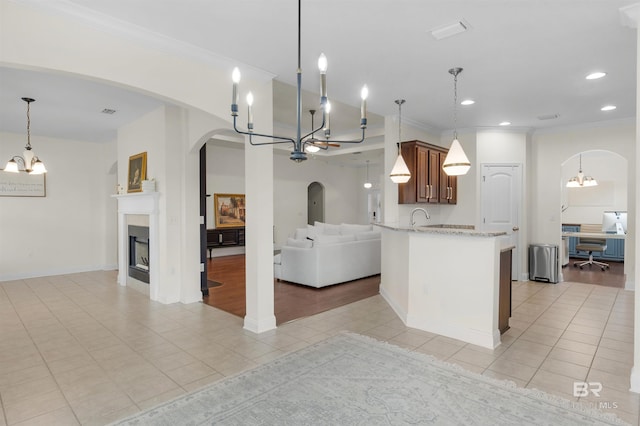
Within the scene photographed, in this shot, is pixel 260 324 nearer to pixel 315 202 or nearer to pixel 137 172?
pixel 137 172

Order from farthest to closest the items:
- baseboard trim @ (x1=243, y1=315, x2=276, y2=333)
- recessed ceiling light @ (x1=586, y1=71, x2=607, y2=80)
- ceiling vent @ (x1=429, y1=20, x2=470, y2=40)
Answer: recessed ceiling light @ (x1=586, y1=71, x2=607, y2=80) < baseboard trim @ (x1=243, y1=315, x2=276, y2=333) < ceiling vent @ (x1=429, y1=20, x2=470, y2=40)

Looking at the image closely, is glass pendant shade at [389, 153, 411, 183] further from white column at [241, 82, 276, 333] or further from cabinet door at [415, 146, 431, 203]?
white column at [241, 82, 276, 333]

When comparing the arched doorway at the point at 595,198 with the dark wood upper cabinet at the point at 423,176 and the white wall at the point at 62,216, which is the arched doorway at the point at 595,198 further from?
the white wall at the point at 62,216

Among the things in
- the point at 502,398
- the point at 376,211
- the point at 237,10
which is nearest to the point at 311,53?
the point at 237,10

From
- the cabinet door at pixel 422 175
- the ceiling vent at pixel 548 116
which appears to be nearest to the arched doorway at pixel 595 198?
the ceiling vent at pixel 548 116

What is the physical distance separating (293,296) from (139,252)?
2.81 metres

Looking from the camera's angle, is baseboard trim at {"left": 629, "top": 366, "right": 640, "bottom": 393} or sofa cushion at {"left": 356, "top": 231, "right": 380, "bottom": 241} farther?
sofa cushion at {"left": 356, "top": 231, "right": 380, "bottom": 241}

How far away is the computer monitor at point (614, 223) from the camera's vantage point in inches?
332

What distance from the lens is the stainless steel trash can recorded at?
6.51 metres

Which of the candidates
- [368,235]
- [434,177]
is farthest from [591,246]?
[368,235]

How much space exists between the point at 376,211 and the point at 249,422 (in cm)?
1121

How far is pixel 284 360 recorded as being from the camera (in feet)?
10.3

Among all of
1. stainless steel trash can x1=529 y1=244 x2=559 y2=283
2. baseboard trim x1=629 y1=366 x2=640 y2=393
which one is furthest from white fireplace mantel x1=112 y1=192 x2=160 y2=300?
stainless steel trash can x1=529 y1=244 x2=559 y2=283

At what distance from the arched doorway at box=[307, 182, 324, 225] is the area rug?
9.63 meters
